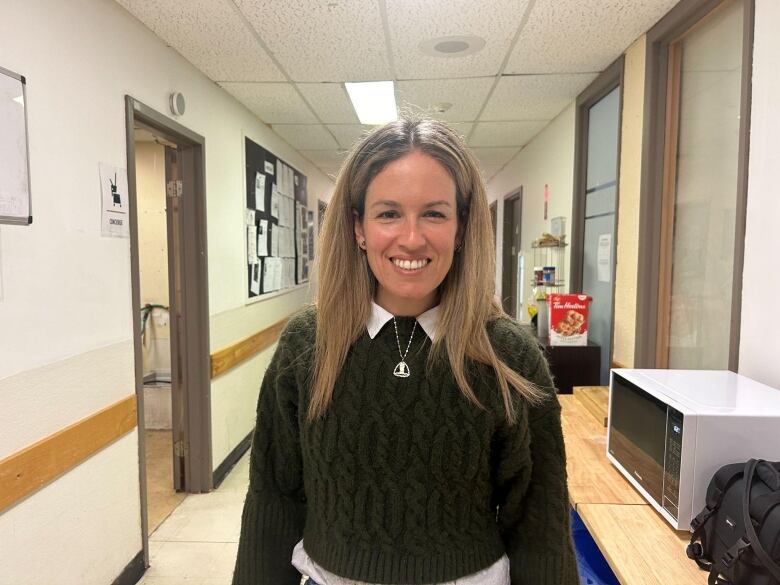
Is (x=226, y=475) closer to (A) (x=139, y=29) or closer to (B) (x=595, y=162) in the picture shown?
(A) (x=139, y=29)

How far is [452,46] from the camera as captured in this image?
2408mm

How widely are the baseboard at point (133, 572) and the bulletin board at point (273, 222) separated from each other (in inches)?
70.7

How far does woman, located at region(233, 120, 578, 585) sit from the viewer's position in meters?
0.87

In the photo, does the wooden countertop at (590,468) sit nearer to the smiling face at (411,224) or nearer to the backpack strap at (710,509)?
the backpack strap at (710,509)

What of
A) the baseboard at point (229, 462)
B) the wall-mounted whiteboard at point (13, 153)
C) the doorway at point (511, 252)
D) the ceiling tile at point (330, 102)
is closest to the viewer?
the wall-mounted whiteboard at point (13, 153)

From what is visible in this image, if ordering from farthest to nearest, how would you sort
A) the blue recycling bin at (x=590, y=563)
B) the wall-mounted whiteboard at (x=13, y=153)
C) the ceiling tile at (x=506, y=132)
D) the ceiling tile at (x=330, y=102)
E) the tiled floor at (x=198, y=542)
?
the ceiling tile at (x=506, y=132) < the ceiling tile at (x=330, y=102) < the tiled floor at (x=198, y=542) < the blue recycling bin at (x=590, y=563) < the wall-mounted whiteboard at (x=13, y=153)

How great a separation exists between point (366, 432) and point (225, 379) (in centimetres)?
261

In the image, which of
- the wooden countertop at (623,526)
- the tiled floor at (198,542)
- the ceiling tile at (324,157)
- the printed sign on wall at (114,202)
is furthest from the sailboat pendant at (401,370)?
the ceiling tile at (324,157)

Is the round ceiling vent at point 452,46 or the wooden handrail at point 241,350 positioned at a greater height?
the round ceiling vent at point 452,46

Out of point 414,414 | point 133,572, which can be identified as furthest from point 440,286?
point 133,572

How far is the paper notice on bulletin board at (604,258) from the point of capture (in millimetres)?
2830

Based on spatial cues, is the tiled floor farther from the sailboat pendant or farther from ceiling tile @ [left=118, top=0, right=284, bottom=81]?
ceiling tile @ [left=118, top=0, right=284, bottom=81]

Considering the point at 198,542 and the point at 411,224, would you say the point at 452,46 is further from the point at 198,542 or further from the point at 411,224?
the point at 198,542

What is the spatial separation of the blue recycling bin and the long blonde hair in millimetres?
1120
